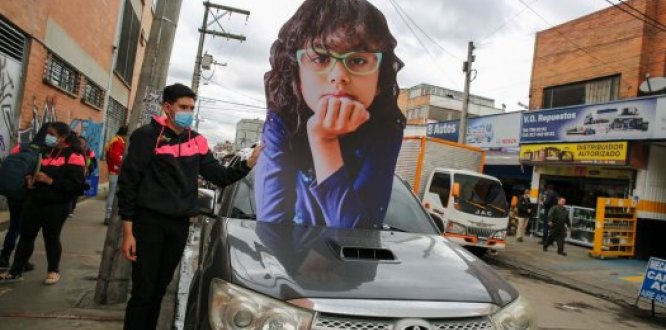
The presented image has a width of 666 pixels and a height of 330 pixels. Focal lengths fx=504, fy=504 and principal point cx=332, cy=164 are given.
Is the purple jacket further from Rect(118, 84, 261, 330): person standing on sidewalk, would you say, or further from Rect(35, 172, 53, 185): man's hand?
Rect(35, 172, 53, 185): man's hand

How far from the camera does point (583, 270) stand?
11.8 meters

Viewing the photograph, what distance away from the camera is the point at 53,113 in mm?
11148

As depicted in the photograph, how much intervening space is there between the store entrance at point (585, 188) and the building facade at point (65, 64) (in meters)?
14.9

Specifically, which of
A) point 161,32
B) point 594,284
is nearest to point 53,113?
point 161,32

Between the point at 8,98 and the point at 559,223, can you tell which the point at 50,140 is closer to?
the point at 8,98

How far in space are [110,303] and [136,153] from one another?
214 centimetres

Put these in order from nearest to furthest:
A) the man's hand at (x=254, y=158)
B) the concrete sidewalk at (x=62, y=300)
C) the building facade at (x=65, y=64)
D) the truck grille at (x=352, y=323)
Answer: the truck grille at (x=352, y=323) → the man's hand at (x=254, y=158) → the concrete sidewalk at (x=62, y=300) → the building facade at (x=65, y=64)

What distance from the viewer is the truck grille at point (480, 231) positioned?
37.2 ft

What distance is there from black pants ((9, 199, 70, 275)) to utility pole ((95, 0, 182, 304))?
27.7 inches

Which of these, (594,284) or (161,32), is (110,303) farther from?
(594,284)

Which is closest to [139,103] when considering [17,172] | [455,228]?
[17,172]

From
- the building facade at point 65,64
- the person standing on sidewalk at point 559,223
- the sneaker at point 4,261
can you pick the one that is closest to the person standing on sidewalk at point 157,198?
the sneaker at point 4,261

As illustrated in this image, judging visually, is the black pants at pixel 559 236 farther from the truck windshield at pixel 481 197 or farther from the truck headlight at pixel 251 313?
the truck headlight at pixel 251 313

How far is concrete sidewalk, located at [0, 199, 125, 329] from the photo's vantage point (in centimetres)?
413
